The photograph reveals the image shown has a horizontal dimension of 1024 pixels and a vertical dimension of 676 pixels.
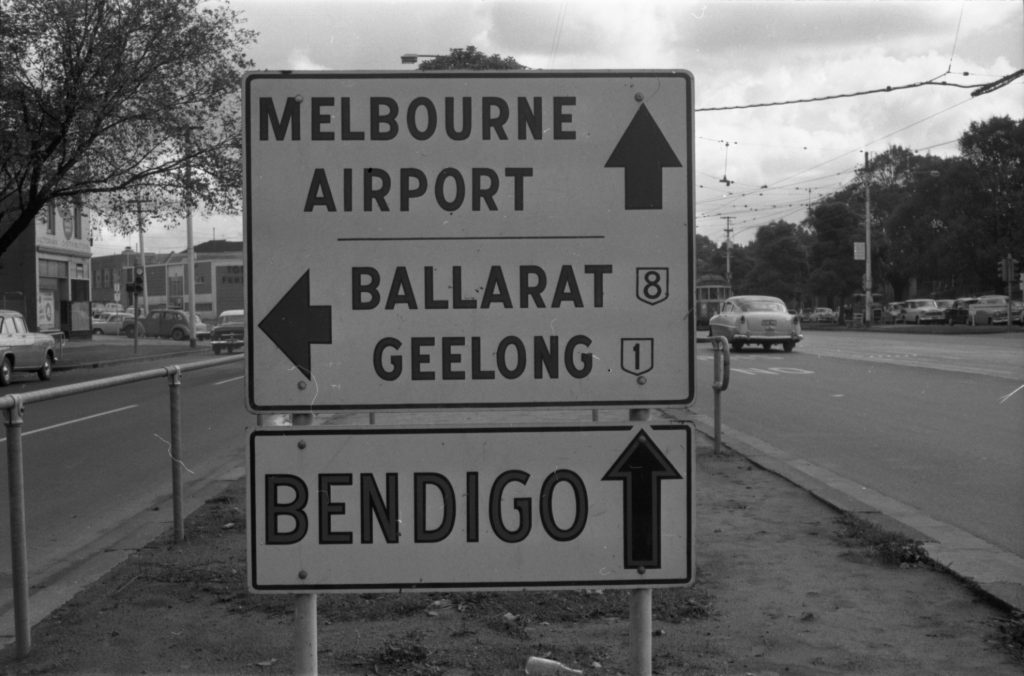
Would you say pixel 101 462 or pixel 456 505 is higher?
pixel 456 505

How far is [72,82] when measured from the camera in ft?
79.6

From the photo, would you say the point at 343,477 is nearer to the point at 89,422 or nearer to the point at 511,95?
the point at 511,95

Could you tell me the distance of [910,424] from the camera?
12875 mm

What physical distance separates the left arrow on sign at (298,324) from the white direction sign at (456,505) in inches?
6.2

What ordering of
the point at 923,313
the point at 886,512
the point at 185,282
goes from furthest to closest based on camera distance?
the point at 185,282, the point at 923,313, the point at 886,512

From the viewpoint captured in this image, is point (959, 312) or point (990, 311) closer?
point (990, 311)

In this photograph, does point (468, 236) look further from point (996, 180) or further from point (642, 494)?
point (996, 180)

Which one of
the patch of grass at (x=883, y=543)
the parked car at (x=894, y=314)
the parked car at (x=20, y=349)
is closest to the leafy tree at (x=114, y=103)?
the parked car at (x=20, y=349)

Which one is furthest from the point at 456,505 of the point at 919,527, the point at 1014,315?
the point at 1014,315

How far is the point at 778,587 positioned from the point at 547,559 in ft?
11.4

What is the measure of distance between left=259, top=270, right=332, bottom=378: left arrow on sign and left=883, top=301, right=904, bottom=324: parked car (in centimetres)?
7179

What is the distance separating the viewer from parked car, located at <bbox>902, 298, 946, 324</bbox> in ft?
211

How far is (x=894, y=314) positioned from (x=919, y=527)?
221 feet

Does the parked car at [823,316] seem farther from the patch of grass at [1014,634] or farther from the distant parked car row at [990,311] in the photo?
the patch of grass at [1014,634]
